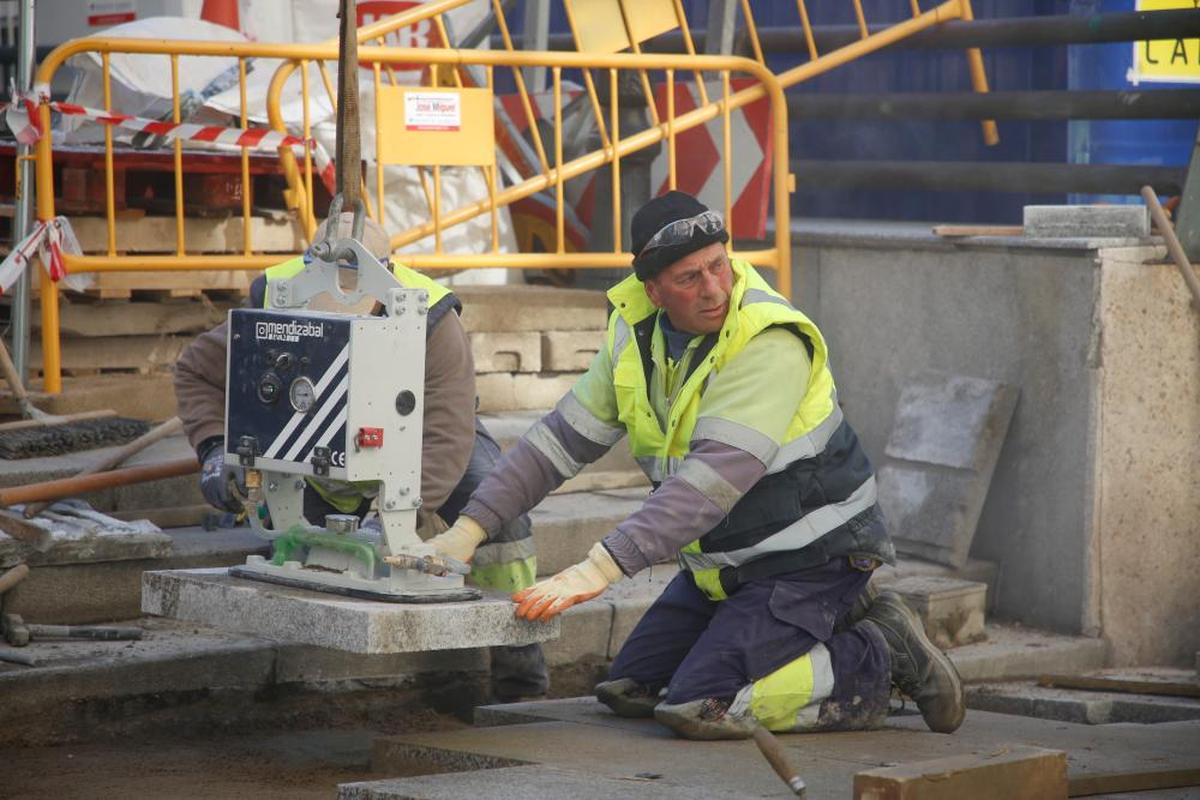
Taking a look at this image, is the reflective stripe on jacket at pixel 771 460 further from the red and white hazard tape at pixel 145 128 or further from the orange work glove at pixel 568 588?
the red and white hazard tape at pixel 145 128

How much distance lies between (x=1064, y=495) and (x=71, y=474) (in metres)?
3.77

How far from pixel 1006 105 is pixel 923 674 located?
4743mm

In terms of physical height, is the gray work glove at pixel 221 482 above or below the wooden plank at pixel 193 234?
below

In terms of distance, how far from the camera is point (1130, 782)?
15.6 feet

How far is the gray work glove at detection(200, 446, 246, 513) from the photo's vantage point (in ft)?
16.8

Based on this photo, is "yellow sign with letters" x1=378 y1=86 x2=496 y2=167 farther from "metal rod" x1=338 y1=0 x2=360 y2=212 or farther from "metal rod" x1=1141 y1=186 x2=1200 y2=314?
"metal rod" x1=338 y1=0 x2=360 y2=212

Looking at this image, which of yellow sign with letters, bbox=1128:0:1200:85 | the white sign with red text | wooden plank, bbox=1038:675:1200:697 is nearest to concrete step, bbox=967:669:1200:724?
wooden plank, bbox=1038:675:1200:697

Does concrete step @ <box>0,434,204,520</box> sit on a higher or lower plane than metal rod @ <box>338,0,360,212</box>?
lower

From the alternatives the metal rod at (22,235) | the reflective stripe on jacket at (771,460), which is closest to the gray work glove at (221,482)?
the reflective stripe on jacket at (771,460)

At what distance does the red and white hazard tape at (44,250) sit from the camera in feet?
22.3

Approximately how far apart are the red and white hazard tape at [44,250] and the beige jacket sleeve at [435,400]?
4.11 feet

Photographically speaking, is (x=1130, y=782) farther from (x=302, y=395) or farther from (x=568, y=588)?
(x=302, y=395)

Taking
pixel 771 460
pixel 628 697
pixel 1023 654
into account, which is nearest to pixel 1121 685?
pixel 1023 654

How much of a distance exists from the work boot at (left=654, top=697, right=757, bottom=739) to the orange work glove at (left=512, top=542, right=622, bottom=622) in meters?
0.51
